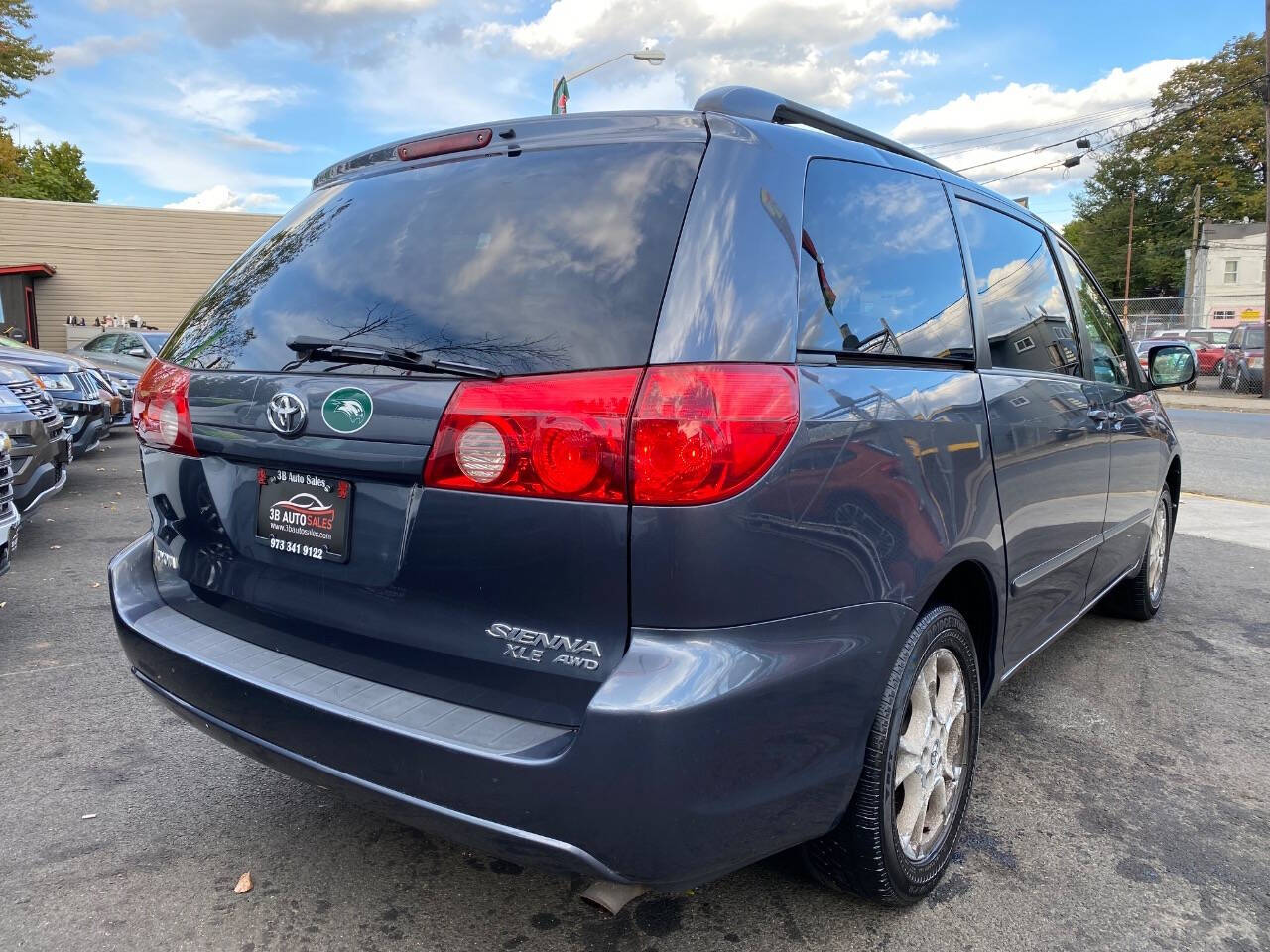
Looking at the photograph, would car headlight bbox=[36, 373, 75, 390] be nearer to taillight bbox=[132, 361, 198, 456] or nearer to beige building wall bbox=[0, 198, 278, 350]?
taillight bbox=[132, 361, 198, 456]

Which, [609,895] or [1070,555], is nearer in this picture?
[609,895]

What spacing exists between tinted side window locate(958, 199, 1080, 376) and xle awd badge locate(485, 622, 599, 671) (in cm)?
168

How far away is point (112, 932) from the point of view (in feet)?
7.48

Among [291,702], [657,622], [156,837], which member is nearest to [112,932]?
[156,837]

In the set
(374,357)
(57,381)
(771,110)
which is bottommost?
(57,381)

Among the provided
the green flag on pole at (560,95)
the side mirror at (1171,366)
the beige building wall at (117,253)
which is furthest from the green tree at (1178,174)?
the side mirror at (1171,366)

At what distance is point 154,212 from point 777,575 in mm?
31078

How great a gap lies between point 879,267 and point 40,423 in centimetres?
568

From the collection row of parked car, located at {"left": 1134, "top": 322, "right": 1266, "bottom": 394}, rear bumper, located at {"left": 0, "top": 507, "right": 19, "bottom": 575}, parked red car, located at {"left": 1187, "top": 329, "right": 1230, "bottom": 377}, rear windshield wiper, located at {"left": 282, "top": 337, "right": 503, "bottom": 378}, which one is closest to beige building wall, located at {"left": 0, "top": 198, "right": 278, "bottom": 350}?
rear bumper, located at {"left": 0, "top": 507, "right": 19, "bottom": 575}

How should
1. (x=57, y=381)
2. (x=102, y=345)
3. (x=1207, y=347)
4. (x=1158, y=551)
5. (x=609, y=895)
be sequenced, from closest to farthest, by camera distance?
(x=609, y=895), (x=1158, y=551), (x=57, y=381), (x=102, y=345), (x=1207, y=347)

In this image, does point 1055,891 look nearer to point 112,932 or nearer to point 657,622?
point 657,622

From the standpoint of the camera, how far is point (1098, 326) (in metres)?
4.08

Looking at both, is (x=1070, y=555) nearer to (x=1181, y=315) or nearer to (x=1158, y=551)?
(x=1158, y=551)

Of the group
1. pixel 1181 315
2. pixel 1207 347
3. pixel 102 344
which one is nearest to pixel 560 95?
pixel 102 344
